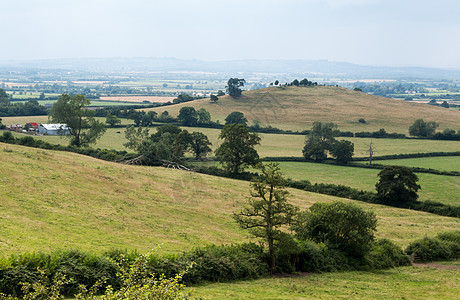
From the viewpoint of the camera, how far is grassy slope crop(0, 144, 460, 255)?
31.7 metres

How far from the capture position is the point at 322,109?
16038 centimetres

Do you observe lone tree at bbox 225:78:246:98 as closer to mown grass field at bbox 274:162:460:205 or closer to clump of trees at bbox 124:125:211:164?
clump of trees at bbox 124:125:211:164

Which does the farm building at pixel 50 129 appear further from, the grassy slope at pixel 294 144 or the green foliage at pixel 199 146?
the green foliage at pixel 199 146

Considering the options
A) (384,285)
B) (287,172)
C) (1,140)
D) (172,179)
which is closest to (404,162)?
(287,172)

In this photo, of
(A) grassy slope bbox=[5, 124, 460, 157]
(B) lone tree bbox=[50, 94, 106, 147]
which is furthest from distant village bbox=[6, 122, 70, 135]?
(B) lone tree bbox=[50, 94, 106, 147]

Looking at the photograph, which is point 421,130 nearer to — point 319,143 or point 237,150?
point 319,143

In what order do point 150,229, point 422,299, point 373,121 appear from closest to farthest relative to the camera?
point 422,299, point 150,229, point 373,121

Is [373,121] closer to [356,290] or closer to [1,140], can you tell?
[1,140]

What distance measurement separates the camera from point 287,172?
81.9m

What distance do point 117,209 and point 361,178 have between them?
50.2 metres

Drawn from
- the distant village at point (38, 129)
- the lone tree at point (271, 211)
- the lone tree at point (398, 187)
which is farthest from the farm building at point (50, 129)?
the lone tree at point (271, 211)

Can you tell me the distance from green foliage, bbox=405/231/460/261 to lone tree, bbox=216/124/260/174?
117 feet

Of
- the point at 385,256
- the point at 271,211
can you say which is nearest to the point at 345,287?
the point at 271,211

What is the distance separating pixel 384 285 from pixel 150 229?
19.3m
